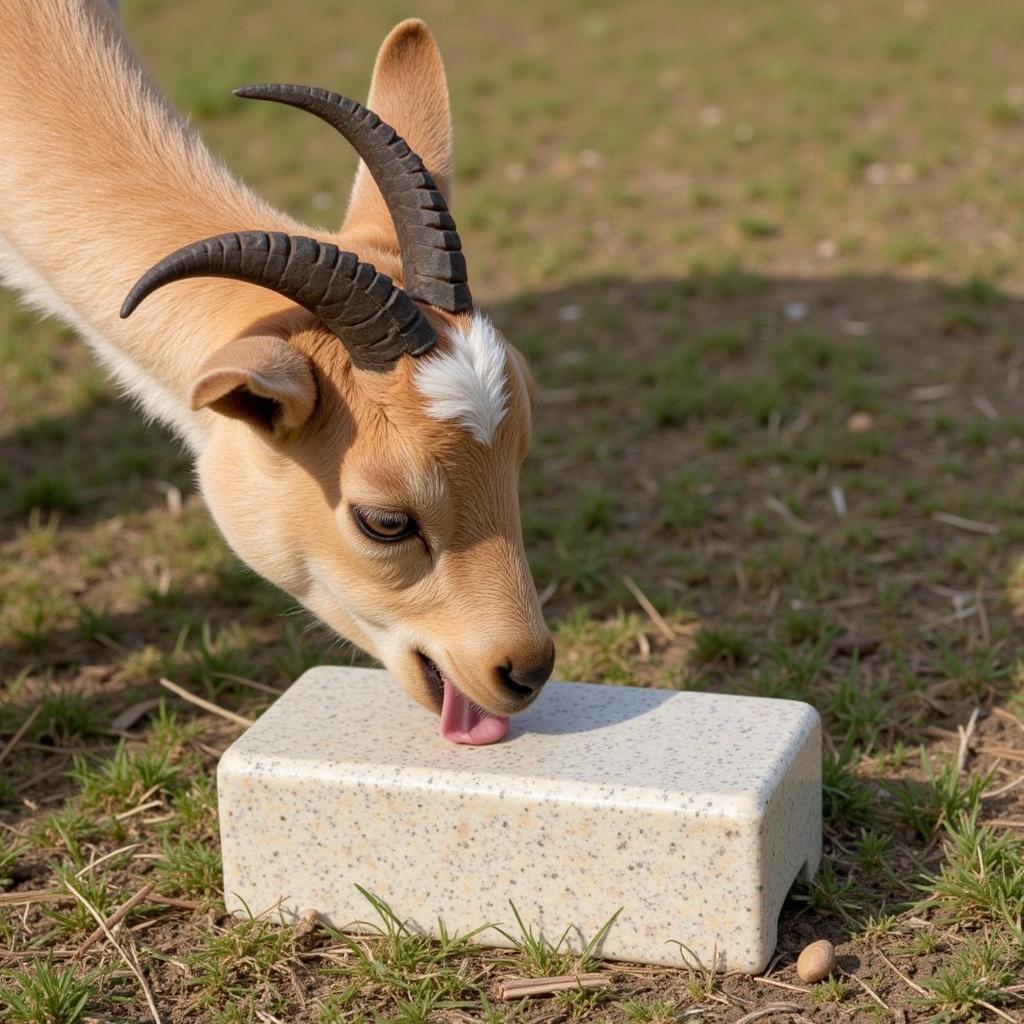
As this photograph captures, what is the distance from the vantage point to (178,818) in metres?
4.73

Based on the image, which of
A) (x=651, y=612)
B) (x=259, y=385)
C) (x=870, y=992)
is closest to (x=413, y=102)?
(x=259, y=385)

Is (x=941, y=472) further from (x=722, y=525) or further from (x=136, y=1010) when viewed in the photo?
(x=136, y=1010)

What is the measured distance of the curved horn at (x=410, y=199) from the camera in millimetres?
3986

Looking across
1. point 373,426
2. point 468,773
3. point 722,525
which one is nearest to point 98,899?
point 468,773

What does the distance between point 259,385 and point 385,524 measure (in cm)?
52

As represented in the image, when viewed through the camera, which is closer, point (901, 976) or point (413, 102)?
point (901, 976)

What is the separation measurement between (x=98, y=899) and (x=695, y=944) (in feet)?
5.67

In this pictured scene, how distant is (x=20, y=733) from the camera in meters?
5.20

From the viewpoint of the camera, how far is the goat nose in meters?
3.93

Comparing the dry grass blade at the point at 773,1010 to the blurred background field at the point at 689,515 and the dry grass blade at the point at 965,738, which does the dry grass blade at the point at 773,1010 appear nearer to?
the blurred background field at the point at 689,515

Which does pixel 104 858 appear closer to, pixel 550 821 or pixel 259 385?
pixel 550 821

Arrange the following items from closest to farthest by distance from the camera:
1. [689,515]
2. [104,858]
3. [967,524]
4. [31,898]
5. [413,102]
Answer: [31,898] < [104,858] < [413,102] < [967,524] < [689,515]

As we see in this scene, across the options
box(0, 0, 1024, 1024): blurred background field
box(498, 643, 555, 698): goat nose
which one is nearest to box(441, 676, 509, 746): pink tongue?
box(498, 643, 555, 698): goat nose

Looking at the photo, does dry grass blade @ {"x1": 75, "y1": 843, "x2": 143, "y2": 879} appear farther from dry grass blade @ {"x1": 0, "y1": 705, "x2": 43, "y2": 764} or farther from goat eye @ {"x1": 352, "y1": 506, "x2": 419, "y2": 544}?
goat eye @ {"x1": 352, "y1": 506, "x2": 419, "y2": 544}
